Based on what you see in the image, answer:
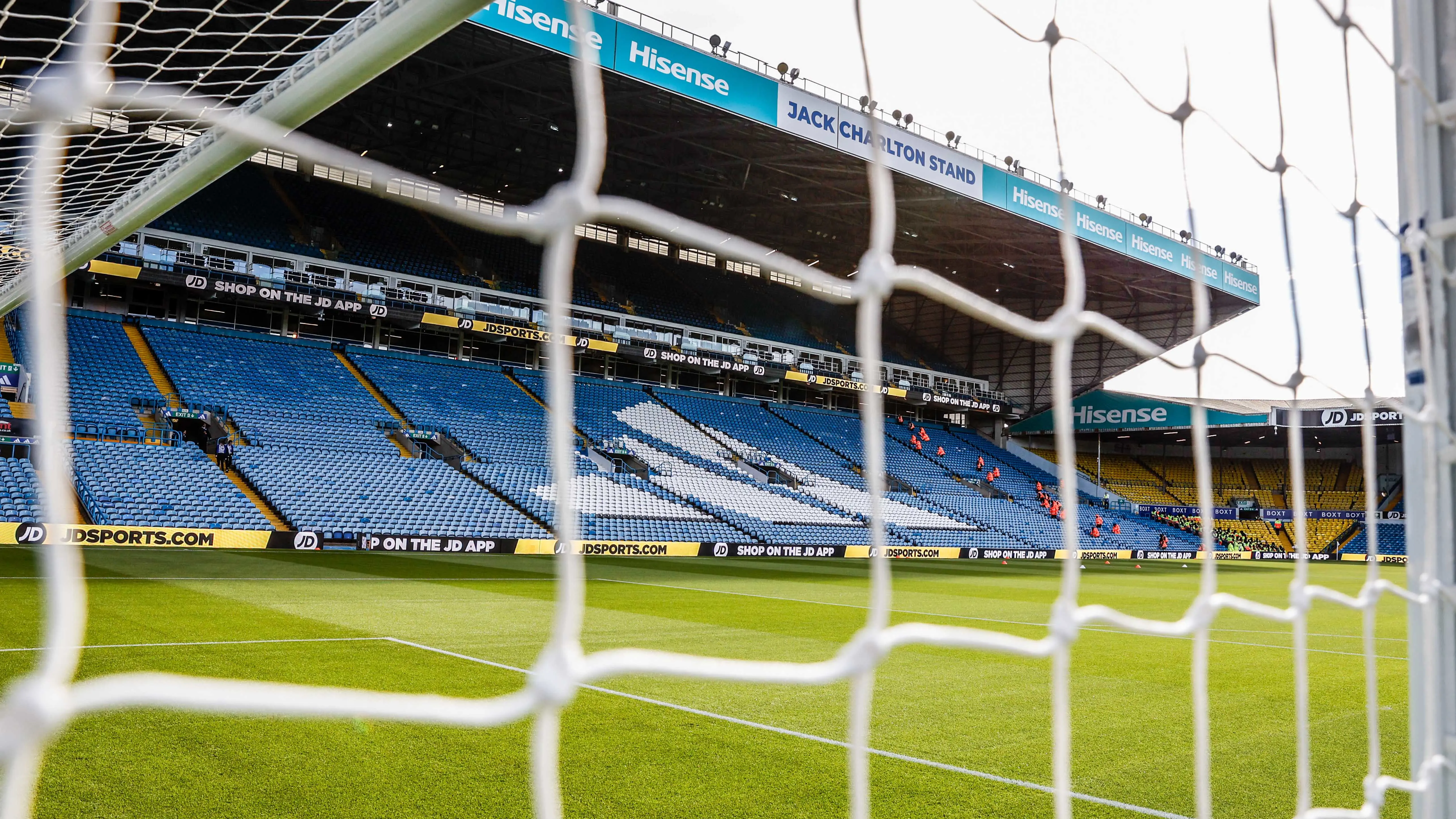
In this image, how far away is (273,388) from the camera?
2198 cm

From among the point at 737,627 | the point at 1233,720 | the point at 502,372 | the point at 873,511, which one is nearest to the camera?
the point at 873,511

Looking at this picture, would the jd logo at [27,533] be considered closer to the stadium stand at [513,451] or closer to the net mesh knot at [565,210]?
the stadium stand at [513,451]

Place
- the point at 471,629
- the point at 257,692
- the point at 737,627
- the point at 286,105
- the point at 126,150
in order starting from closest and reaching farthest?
the point at 257,692 < the point at 286,105 < the point at 126,150 < the point at 471,629 < the point at 737,627

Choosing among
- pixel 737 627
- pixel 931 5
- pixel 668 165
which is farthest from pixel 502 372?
pixel 931 5

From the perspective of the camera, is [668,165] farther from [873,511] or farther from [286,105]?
[873,511]

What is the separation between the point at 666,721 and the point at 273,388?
20.1 metres

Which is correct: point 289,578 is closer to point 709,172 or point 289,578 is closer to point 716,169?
point 716,169

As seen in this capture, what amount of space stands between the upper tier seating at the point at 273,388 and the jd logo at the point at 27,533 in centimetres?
521

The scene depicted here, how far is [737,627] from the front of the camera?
27.7 ft

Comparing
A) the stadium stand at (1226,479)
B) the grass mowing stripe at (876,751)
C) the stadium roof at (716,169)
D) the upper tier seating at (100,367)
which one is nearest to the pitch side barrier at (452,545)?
the upper tier seating at (100,367)

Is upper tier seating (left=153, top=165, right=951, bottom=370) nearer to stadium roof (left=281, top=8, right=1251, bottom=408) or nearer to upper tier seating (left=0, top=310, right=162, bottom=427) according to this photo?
stadium roof (left=281, top=8, right=1251, bottom=408)

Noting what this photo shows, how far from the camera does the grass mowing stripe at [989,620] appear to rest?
813cm

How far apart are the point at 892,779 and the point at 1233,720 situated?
7.84ft

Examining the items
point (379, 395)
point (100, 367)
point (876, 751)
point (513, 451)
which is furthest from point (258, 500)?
point (876, 751)
